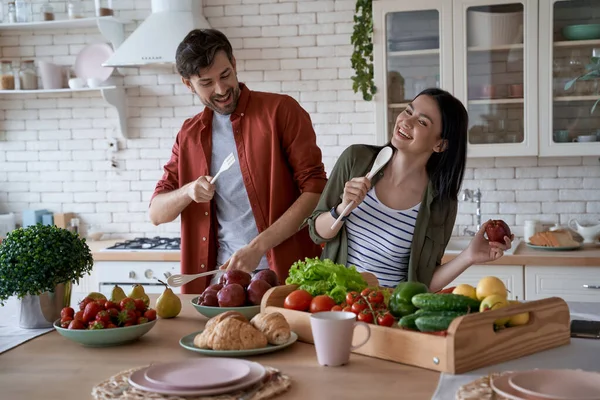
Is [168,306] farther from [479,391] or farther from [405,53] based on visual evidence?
[405,53]

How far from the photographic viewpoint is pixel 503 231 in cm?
233

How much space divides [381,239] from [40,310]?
1.16 metres

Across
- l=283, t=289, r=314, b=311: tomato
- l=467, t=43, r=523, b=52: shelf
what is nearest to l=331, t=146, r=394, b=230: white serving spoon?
l=283, t=289, r=314, b=311: tomato

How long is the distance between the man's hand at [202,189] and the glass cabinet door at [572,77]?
2.21 metres

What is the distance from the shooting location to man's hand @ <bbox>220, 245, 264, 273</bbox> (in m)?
2.58

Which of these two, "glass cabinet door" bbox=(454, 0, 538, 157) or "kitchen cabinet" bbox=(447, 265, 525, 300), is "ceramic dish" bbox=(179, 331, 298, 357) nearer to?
"kitchen cabinet" bbox=(447, 265, 525, 300)

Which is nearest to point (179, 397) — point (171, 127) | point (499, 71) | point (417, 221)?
point (417, 221)

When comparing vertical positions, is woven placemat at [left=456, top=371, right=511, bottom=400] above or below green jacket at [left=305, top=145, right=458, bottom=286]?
below

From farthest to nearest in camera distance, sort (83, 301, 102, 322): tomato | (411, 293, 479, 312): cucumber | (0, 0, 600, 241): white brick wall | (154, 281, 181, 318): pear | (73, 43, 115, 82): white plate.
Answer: (73, 43, 115, 82): white plate
(0, 0, 600, 241): white brick wall
(154, 281, 181, 318): pear
(83, 301, 102, 322): tomato
(411, 293, 479, 312): cucumber

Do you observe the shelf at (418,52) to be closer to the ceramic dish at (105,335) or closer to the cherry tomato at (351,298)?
the cherry tomato at (351,298)

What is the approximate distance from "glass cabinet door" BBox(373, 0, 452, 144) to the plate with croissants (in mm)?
2583

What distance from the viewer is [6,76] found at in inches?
186

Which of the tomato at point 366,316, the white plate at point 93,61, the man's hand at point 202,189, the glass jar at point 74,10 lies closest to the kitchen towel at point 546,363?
the tomato at point 366,316

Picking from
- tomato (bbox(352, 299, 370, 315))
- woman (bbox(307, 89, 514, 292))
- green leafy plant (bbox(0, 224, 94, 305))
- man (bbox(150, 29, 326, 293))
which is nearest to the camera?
tomato (bbox(352, 299, 370, 315))
